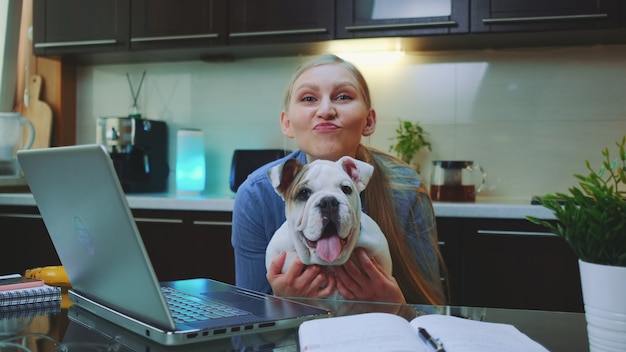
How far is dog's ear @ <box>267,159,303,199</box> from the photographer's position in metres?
1.30

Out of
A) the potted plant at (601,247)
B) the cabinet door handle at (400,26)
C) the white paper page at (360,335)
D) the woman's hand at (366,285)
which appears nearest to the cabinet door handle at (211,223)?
the cabinet door handle at (400,26)

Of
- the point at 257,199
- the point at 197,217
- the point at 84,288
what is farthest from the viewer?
the point at 197,217

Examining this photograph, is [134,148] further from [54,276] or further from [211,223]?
[54,276]

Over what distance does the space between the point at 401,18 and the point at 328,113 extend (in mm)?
1318

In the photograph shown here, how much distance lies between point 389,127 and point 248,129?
67cm

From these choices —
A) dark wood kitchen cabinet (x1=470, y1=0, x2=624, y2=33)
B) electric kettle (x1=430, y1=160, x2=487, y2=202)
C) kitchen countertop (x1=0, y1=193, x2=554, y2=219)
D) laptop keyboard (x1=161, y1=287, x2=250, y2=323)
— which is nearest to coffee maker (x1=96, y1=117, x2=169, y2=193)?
kitchen countertop (x1=0, y1=193, x2=554, y2=219)

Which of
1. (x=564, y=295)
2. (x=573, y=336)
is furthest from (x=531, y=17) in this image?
(x=573, y=336)

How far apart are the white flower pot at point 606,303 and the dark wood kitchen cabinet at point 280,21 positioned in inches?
80.7

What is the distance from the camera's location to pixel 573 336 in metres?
0.92

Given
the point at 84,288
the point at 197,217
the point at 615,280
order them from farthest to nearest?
1. the point at 197,217
2. the point at 84,288
3. the point at 615,280

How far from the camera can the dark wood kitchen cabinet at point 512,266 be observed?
2.24m

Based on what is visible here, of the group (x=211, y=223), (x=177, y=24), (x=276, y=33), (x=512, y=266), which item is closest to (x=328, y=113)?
(x=512, y=266)

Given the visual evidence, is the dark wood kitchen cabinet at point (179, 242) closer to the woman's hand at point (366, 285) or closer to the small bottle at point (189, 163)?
the small bottle at point (189, 163)

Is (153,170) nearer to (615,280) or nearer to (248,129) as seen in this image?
(248,129)
